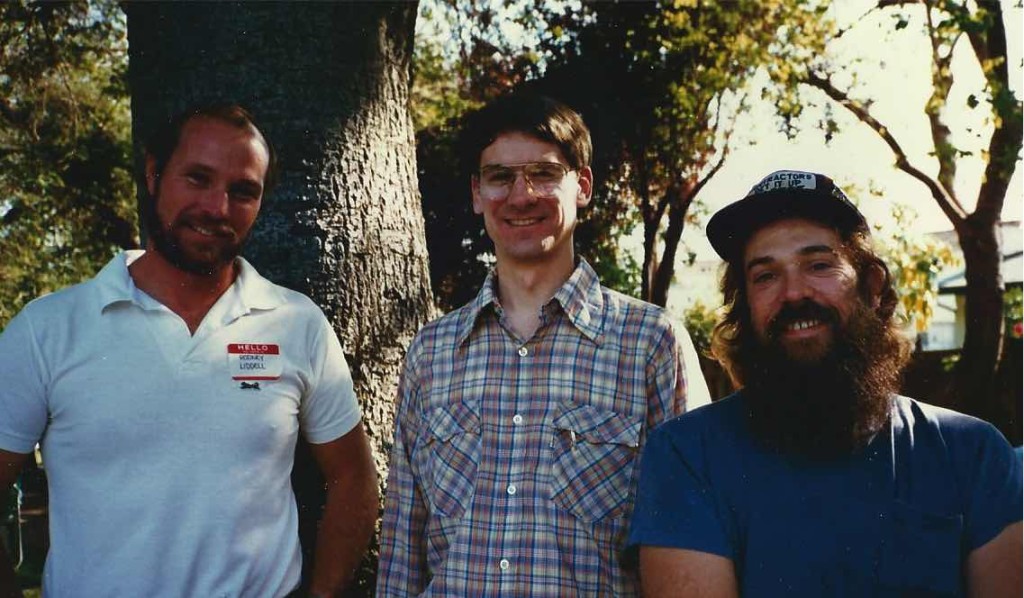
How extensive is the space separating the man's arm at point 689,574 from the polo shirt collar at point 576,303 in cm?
75

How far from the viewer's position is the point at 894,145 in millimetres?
13398

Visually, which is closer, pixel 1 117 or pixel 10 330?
pixel 10 330

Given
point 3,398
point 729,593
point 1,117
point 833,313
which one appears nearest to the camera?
point 729,593

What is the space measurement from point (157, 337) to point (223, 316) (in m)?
0.20

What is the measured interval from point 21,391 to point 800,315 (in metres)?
2.13

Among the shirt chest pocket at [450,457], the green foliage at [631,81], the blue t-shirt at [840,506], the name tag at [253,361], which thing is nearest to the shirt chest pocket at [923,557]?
the blue t-shirt at [840,506]

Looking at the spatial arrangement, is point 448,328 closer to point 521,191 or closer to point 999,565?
point 521,191

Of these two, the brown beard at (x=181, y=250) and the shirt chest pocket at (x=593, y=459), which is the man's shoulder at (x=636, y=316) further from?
the brown beard at (x=181, y=250)

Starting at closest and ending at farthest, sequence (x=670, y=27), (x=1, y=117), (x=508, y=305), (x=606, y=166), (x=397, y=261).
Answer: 1. (x=508, y=305)
2. (x=397, y=261)
3. (x=1, y=117)
4. (x=670, y=27)
5. (x=606, y=166)

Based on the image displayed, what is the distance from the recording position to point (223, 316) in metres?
2.81

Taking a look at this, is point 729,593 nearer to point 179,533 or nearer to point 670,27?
point 179,533

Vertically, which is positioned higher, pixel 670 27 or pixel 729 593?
pixel 670 27

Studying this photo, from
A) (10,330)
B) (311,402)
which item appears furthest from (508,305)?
(10,330)

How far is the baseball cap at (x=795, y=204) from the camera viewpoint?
110 inches
